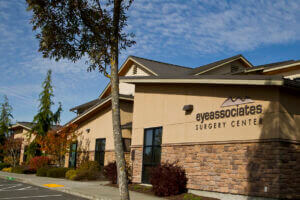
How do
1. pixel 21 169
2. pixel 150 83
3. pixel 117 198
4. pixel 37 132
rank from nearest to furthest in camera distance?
pixel 117 198
pixel 150 83
pixel 21 169
pixel 37 132

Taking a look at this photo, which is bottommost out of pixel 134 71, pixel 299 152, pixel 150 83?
pixel 299 152

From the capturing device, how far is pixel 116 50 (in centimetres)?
1109

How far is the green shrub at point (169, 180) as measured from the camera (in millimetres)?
15188

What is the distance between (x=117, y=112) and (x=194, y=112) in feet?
21.3

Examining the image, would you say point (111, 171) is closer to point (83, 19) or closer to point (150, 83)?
point (150, 83)

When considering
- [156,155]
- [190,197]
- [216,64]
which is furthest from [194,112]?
[216,64]

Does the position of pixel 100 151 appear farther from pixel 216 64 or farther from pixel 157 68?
pixel 216 64

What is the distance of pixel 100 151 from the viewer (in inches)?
1016

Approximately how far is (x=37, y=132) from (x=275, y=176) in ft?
92.7

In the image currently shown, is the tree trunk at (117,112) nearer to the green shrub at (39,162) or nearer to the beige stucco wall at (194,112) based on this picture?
the beige stucco wall at (194,112)

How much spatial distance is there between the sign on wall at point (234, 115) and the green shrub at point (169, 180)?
88.7 inches

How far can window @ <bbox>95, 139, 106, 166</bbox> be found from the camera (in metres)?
25.4

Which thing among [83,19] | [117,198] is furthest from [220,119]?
[83,19]

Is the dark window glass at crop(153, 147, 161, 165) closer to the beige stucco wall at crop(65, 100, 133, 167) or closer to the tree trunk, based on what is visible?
the beige stucco wall at crop(65, 100, 133, 167)
